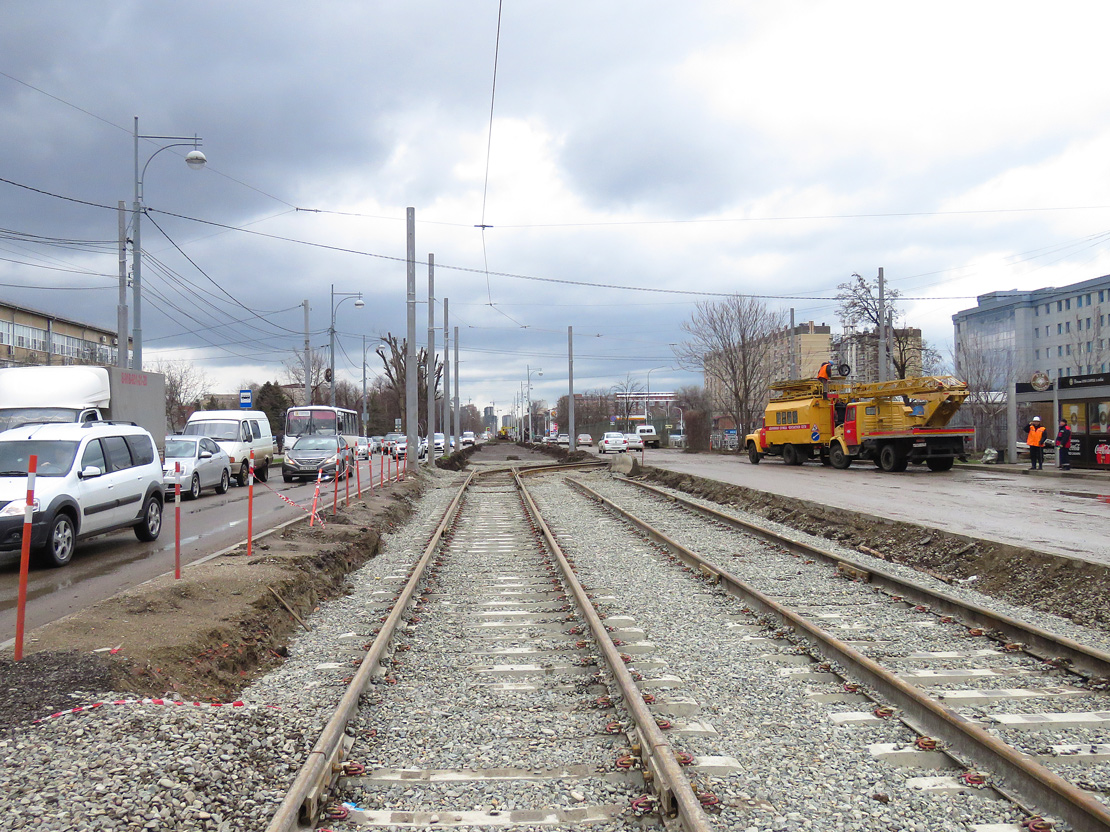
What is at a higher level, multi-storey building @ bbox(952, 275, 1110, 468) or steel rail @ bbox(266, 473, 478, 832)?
multi-storey building @ bbox(952, 275, 1110, 468)

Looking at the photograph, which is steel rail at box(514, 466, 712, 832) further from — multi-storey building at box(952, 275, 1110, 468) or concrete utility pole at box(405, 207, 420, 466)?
multi-storey building at box(952, 275, 1110, 468)

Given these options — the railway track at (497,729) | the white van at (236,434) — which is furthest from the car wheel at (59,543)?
the white van at (236,434)

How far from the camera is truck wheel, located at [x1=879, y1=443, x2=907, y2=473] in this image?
2639 cm

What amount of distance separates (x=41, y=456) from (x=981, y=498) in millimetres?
17552

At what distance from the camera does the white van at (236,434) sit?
25.4 meters

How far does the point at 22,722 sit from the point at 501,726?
8.37 feet

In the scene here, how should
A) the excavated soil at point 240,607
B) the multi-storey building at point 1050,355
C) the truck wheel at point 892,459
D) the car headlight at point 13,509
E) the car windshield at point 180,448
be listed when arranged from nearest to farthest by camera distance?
the excavated soil at point 240,607, the car headlight at point 13,509, the car windshield at point 180,448, the multi-storey building at point 1050,355, the truck wheel at point 892,459

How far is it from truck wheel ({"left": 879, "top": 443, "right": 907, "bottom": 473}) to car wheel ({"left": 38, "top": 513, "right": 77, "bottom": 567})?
2334 cm

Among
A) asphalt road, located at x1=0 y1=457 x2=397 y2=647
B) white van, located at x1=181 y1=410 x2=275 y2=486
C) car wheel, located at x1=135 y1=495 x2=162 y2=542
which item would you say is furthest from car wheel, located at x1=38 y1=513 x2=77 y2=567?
white van, located at x1=181 y1=410 x2=275 y2=486

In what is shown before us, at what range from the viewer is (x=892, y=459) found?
87.2 ft

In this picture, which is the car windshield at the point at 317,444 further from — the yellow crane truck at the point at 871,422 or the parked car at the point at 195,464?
the yellow crane truck at the point at 871,422

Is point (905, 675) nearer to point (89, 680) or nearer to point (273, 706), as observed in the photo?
point (273, 706)

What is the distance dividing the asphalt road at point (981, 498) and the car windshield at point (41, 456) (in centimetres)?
1240

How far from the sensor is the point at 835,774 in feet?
13.6
